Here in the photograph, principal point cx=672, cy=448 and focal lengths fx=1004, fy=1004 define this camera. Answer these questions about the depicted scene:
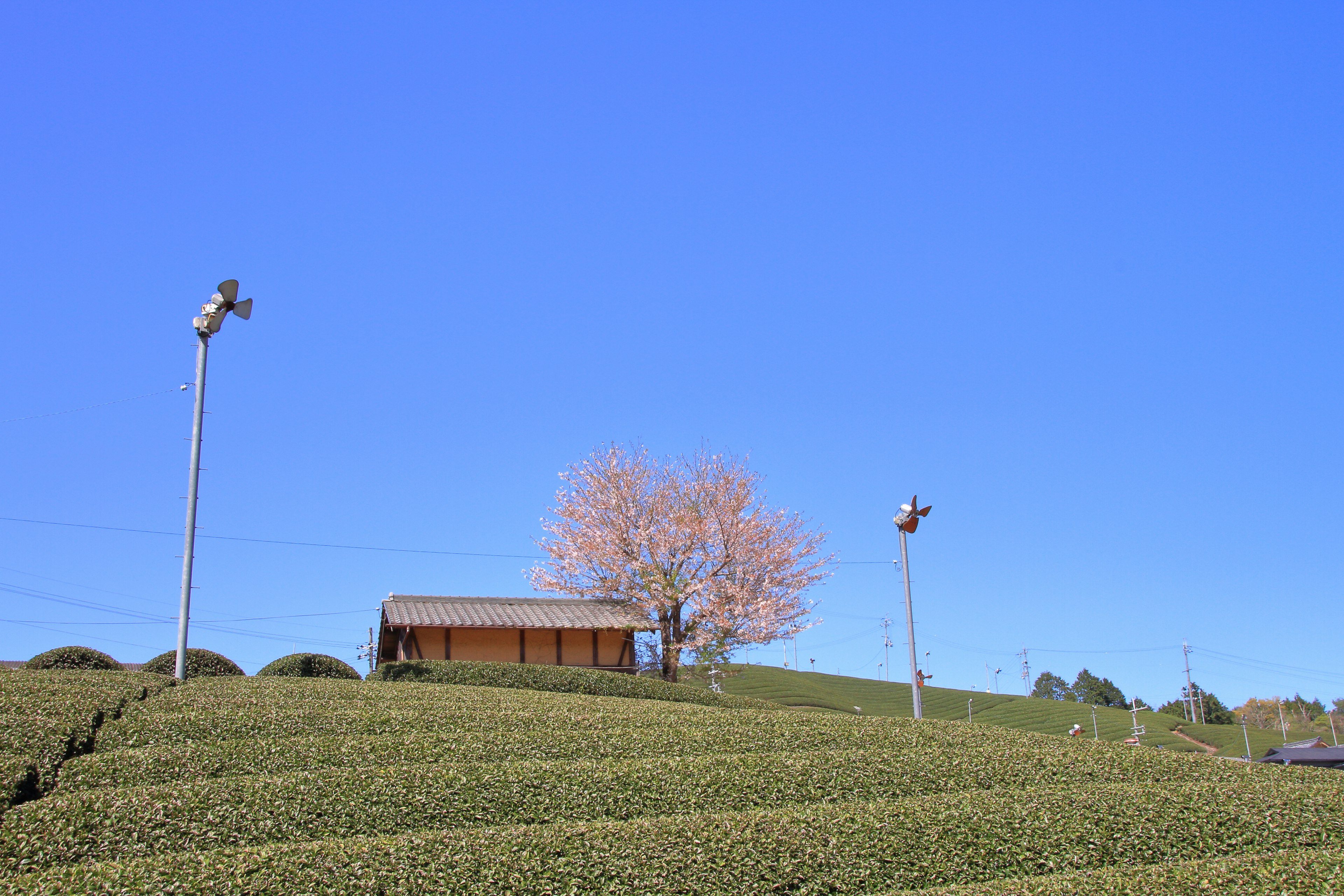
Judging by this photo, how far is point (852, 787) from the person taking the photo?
44.2ft

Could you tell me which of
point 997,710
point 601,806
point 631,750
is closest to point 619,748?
point 631,750

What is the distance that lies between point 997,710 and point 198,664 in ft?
153

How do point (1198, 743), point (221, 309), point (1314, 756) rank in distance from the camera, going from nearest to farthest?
point (221, 309)
point (1314, 756)
point (1198, 743)

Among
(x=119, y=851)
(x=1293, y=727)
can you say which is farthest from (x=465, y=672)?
(x=1293, y=727)

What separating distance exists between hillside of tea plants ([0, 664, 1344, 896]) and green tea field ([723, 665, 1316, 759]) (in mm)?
29936

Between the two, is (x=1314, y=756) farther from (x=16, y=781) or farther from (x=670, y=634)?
(x=16, y=781)

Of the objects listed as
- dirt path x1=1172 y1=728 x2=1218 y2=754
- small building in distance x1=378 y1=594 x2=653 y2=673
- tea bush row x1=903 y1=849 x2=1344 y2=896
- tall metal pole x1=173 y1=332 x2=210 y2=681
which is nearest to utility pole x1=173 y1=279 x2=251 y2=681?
tall metal pole x1=173 y1=332 x2=210 y2=681

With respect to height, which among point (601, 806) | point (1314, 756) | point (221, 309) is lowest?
point (1314, 756)

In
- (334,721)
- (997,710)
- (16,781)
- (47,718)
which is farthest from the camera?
(997,710)

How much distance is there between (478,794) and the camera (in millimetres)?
12141

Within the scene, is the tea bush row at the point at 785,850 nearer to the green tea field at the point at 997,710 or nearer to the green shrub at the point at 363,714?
the green shrub at the point at 363,714

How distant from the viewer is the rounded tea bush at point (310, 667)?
2402 centimetres

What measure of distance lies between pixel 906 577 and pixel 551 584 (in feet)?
37.6

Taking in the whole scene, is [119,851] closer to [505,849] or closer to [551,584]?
[505,849]
